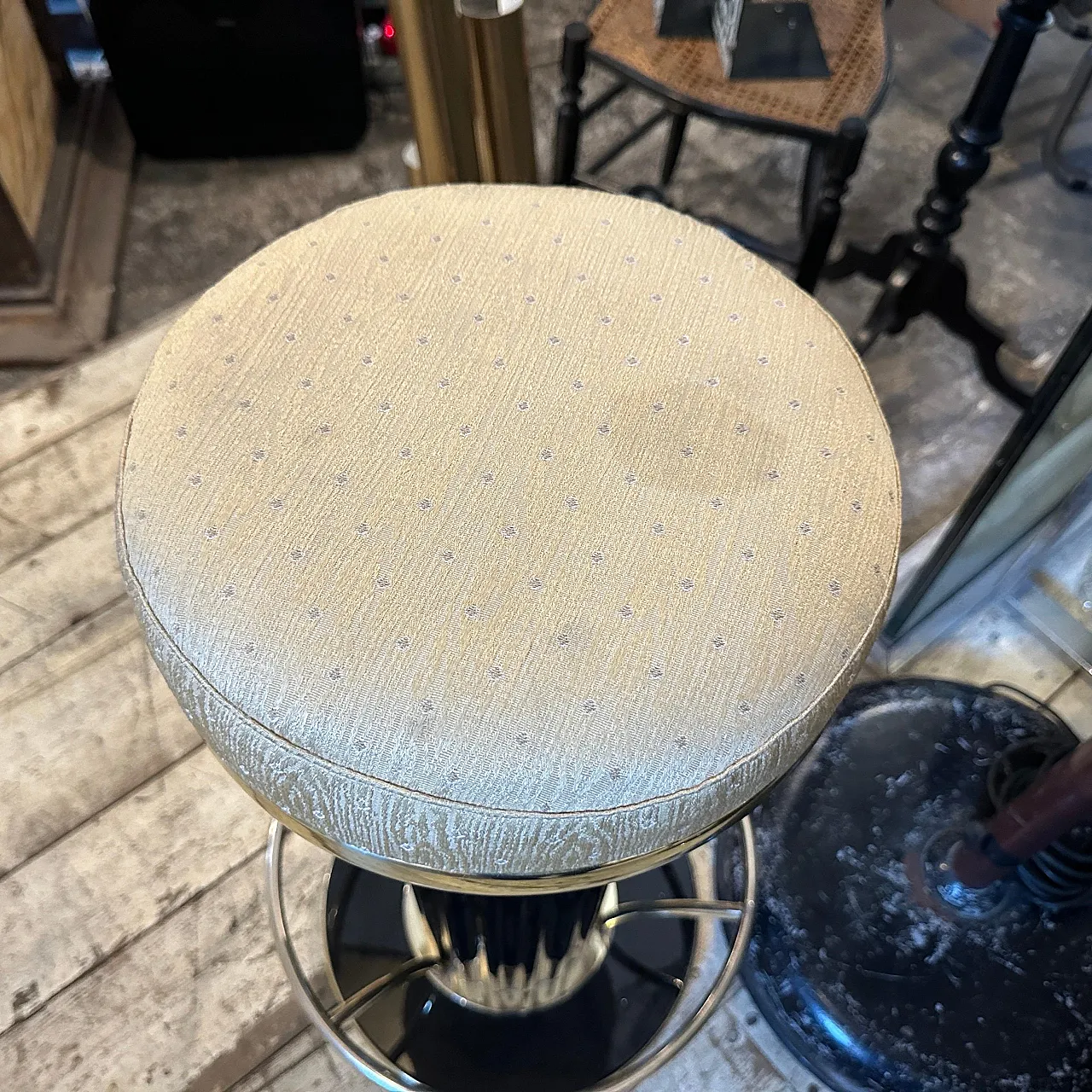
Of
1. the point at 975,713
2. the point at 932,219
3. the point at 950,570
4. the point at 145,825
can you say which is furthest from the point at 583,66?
the point at 145,825

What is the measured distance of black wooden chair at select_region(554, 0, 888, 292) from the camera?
1188 millimetres

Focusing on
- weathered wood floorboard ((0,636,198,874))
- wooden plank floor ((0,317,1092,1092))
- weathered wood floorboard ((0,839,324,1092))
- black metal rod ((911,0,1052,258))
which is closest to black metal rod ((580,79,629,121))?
black metal rod ((911,0,1052,258))

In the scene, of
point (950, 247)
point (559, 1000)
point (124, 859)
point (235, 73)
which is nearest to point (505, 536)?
point (559, 1000)

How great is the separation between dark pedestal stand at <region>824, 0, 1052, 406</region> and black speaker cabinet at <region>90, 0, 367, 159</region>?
3.04 ft

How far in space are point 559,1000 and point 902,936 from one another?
354 millimetres

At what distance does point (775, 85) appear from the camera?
1222 mm

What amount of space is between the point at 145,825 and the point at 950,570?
958 mm

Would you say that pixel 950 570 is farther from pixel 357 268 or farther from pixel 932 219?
pixel 357 268

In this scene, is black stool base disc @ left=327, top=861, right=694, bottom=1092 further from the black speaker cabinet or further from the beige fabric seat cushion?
the black speaker cabinet

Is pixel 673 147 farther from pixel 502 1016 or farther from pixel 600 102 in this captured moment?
pixel 502 1016

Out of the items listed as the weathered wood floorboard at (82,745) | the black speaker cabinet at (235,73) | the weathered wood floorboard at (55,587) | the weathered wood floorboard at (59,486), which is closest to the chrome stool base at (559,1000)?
the weathered wood floorboard at (82,745)

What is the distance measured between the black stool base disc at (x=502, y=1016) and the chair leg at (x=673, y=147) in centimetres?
118

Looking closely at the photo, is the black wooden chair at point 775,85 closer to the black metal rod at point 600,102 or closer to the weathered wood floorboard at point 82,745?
the black metal rod at point 600,102

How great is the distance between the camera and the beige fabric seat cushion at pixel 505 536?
460 mm
